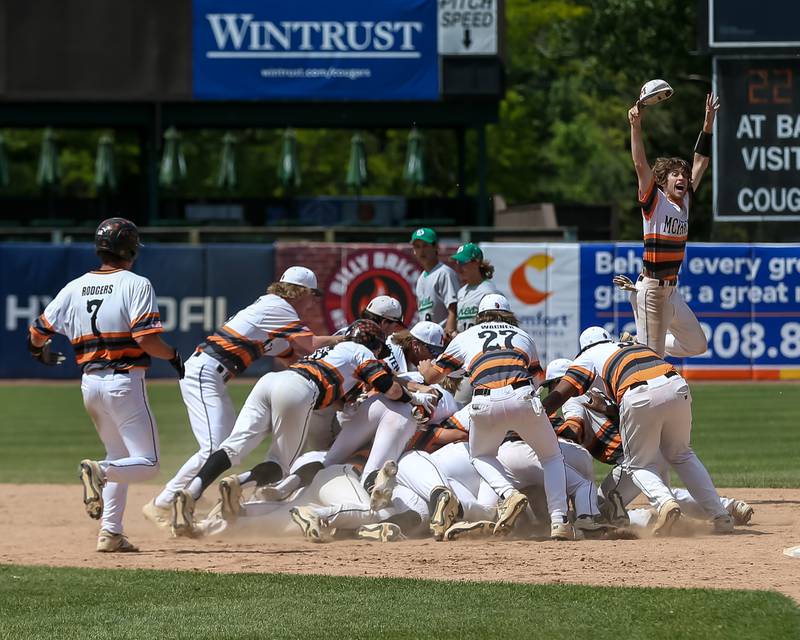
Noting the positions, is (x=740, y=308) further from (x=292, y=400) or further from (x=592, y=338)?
(x=292, y=400)

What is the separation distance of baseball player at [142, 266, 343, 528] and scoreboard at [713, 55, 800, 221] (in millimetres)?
7503

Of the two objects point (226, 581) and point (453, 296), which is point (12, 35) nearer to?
point (453, 296)

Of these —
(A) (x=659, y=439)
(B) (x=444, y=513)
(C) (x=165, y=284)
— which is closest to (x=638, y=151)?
(A) (x=659, y=439)

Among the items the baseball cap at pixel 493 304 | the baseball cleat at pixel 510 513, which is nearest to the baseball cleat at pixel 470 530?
the baseball cleat at pixel 510 513

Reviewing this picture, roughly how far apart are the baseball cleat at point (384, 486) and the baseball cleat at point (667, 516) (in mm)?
1714

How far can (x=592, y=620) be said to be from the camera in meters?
6.36

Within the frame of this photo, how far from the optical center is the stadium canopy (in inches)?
1077

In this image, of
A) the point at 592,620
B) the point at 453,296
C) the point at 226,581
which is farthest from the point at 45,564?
the point at 453,296

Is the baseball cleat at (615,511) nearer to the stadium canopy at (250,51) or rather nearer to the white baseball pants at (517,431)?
the white baseball pants at (517,431)

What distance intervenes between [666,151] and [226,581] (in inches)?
1279

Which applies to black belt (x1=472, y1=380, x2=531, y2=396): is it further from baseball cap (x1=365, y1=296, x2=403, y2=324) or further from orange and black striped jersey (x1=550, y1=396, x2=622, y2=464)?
baseball cap (x1=365, y1=296, x2=403, y2=324)

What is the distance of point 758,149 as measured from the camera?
52.9 feet

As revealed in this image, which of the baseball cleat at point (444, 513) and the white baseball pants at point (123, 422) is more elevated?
the white baseball pants at point (123, 422)

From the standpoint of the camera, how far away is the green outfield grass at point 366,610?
6172mm
